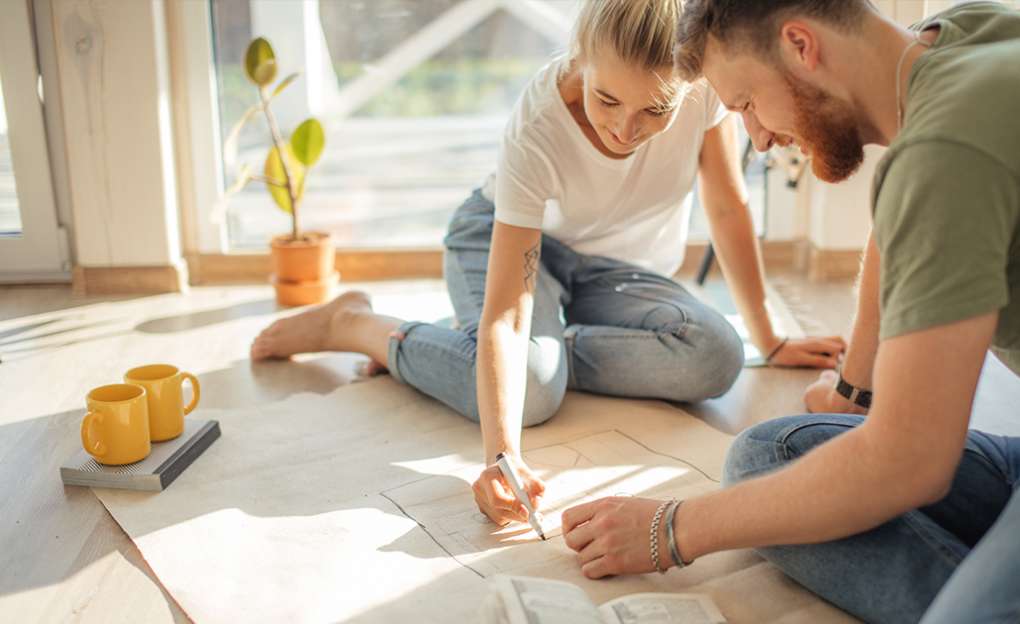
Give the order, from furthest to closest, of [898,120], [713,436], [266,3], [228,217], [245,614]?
1. [228,217]
2. [266,3]
3. [713,436]
4. [245,614]
5. [898,120]

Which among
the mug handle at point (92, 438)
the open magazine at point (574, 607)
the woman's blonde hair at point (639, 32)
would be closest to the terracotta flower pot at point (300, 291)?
the mug handle at point (92, 438)

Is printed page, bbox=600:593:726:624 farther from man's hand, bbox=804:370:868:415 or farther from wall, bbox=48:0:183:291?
wall, bbox=48:0:183:291

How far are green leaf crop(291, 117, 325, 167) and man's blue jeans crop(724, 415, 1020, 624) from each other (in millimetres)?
1553

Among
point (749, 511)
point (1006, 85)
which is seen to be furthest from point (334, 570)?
point (1006, 85)

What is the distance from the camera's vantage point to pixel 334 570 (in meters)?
1.27

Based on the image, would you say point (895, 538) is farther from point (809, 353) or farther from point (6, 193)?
point (6, 193)

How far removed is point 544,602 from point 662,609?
0.53 feet

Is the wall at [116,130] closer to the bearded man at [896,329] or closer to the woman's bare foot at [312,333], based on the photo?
the woman's bare foot at [312,333]

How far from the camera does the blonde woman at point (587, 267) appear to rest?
1402 mm

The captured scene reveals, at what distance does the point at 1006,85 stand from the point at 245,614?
3.18 feet

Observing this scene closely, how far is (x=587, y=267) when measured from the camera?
1973 millimetres

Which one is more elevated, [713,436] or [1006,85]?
[1006,85]

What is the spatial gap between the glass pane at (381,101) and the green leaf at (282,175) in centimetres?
25

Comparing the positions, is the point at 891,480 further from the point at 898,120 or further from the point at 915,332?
the point at 898,120
